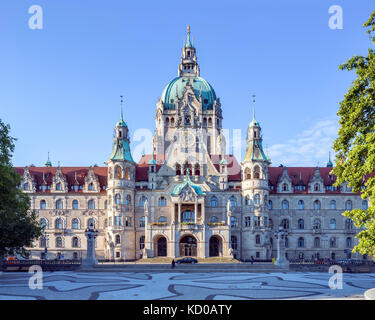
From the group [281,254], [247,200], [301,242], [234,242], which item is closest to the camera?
[281,254]

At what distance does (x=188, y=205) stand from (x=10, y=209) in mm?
40941

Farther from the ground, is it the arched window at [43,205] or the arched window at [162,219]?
the arched window at [43,205]

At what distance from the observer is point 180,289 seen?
3700cm

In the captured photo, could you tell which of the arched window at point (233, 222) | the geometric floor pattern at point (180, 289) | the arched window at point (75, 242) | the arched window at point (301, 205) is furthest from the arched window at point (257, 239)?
the arched window at point (75, 242)

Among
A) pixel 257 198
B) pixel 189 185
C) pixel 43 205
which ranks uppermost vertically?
pixel 189 185

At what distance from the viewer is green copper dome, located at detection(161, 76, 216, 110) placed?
305 ft

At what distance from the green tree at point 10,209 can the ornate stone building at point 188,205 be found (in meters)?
32.4

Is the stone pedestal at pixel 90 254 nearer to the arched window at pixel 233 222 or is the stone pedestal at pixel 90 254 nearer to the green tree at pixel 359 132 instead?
the arched window at pixel 233 222

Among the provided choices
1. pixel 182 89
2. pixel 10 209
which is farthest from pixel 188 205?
pixel 10 209

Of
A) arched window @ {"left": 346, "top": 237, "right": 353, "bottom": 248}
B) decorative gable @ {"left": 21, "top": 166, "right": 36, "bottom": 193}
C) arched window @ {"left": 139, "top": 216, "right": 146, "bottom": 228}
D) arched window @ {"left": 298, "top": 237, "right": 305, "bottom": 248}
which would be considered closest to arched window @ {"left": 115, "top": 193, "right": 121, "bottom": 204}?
arched window @ {"left": 139, "top": 216, "right": 146, "bottom": 228}

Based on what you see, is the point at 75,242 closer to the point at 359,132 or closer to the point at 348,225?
the point at 348,225

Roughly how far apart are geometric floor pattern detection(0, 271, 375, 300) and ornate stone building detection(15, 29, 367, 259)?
91.2 ft

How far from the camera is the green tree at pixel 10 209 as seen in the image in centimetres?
3653
